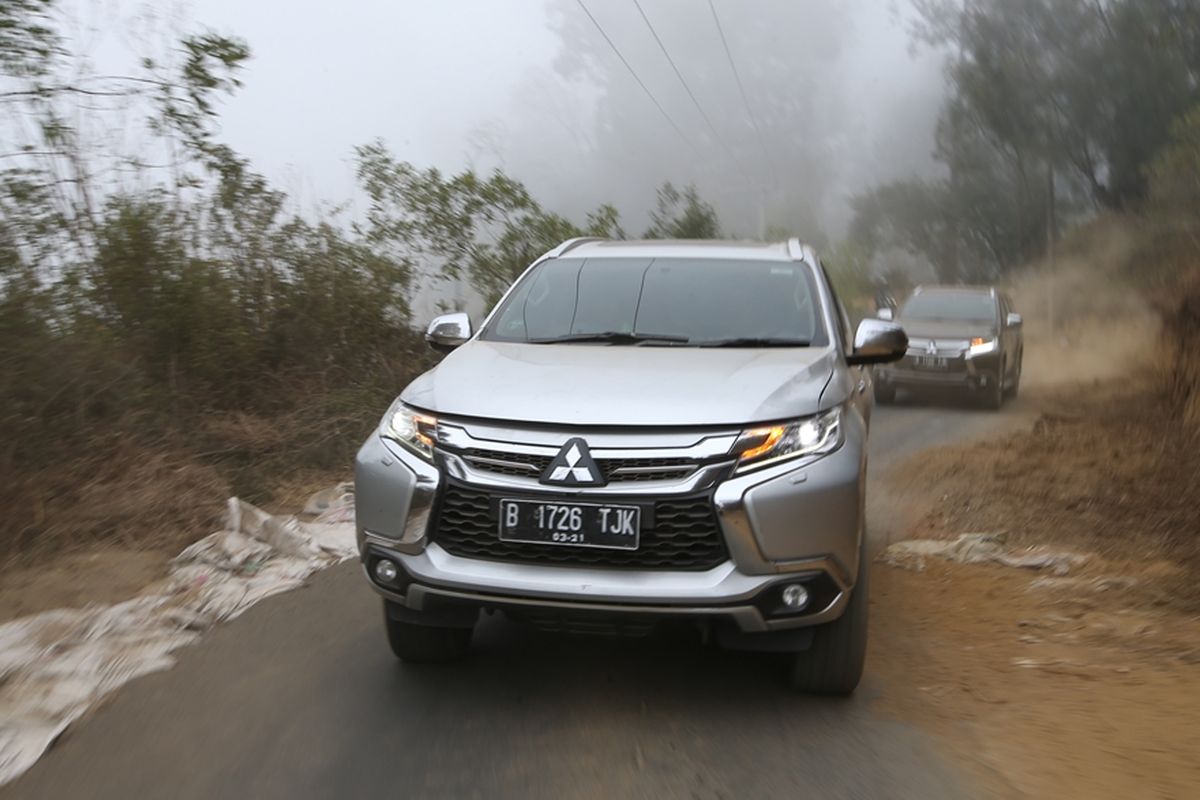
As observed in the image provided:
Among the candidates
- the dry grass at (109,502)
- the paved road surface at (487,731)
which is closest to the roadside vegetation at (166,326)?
the dry grass at (109,502)

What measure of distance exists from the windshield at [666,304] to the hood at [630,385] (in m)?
0.25

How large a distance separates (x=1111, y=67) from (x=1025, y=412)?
1826cm

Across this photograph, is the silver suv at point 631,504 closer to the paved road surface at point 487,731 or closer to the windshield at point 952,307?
the paved road surface at point 487,731

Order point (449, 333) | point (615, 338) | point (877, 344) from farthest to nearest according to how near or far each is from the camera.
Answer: point (449, 333)
point (615, 338)
point (877, 344)

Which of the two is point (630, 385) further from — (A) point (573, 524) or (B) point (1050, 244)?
(B) point (1050, 244)

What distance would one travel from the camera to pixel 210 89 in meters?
8.46

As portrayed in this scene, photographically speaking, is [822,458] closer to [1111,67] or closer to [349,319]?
[349,319]

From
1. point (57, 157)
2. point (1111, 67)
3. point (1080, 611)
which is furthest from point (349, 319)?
point (1111, 67)

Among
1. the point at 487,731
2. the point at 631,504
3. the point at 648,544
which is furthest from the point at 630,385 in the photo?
the point at 487,731

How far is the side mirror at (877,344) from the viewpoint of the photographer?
A: 4.84 m

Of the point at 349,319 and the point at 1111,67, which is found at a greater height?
the point at 1111,67

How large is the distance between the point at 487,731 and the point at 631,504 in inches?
38.8

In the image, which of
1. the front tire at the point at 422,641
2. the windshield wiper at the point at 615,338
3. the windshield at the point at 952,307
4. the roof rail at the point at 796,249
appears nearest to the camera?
the front tire at the point at 422,641

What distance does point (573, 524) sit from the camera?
12.4 ft
